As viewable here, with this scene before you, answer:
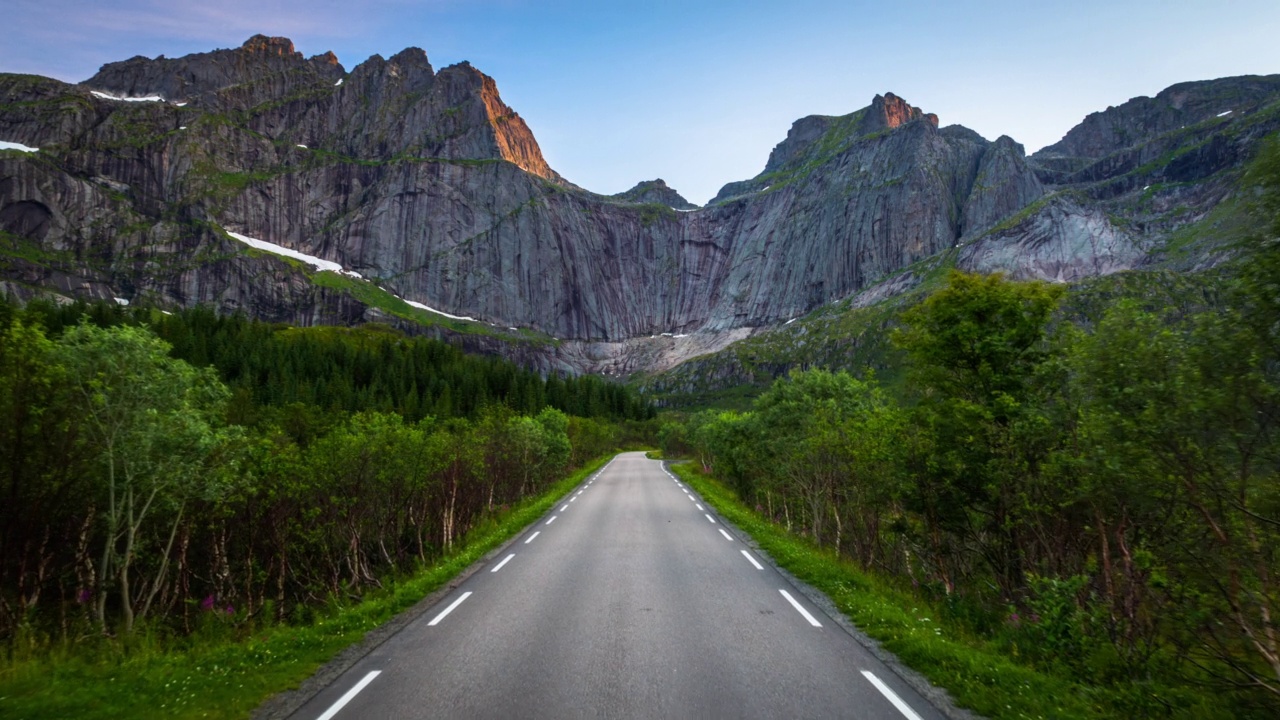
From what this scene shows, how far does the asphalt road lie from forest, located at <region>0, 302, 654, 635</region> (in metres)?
5.71

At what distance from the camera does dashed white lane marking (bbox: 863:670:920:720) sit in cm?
593

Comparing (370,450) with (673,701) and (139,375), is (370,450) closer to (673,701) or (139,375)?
(139,375)

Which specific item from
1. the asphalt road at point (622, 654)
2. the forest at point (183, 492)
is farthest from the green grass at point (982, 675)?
the forest at point (183, 492)

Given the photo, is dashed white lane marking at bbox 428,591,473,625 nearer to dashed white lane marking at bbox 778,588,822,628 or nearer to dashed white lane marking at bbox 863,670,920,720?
dashed white lane marking at bbox 778,588,822,628

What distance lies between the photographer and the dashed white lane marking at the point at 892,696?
5934 mm

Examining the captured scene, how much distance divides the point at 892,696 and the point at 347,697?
593cm

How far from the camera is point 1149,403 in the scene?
678 cm

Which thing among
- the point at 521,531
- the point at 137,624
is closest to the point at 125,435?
the point at 137,624

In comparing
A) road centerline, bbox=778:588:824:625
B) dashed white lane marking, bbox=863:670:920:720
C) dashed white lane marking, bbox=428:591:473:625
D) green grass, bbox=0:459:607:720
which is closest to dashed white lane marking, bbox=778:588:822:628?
road centerline, bbox=778:588:824:625

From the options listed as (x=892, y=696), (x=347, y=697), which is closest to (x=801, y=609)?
(x=892, y=696)

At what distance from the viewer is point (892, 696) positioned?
6.39m

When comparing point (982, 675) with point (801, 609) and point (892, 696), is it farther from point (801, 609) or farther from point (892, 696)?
point (801, 609)

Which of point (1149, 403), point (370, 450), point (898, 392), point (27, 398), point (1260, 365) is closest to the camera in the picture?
point (1260, 365)

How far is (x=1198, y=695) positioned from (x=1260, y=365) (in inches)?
143
